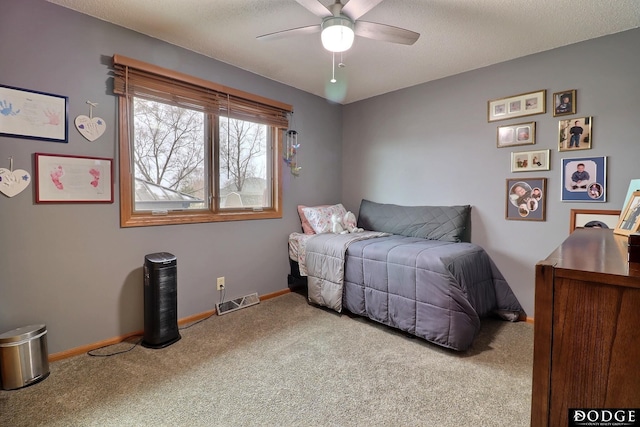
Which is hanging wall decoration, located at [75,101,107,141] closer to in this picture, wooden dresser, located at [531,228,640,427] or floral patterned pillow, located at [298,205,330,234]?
floral patterned pillow, located at [298,205,330,234]

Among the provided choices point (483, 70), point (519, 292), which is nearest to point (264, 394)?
point (519, 292)

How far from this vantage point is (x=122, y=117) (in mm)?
2242

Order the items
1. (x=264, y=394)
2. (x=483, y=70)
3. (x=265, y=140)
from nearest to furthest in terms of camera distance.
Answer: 1. (x=264, y=394)
2. (x=483, y=70)
3. (x=265, y=140)

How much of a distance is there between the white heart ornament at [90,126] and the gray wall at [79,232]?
4 centimetres

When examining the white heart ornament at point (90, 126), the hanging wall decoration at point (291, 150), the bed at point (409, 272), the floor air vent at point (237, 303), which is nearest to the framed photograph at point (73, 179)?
the white heart ornament at point (90, 126)

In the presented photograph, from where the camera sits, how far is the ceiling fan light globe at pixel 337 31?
1.75 m

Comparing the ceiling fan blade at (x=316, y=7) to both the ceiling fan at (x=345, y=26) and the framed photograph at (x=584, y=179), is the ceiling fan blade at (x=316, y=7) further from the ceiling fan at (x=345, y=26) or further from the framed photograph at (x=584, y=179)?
the framed photograph at (x=584, y=179)

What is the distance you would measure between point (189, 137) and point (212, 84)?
53cm

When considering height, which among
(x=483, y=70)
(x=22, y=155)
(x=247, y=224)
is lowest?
(x=247, y=224)

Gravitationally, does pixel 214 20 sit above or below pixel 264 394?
above

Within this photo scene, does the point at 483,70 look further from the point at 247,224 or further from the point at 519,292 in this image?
the point at 247,224

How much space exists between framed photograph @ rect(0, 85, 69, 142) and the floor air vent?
182 cm

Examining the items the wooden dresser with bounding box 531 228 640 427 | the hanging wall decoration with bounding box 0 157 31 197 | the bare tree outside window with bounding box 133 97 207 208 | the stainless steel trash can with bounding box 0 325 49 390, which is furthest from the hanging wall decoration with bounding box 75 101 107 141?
the wooden dresser with bounding box 531 228 640 427

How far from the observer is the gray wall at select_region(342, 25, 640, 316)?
229 centimetres
